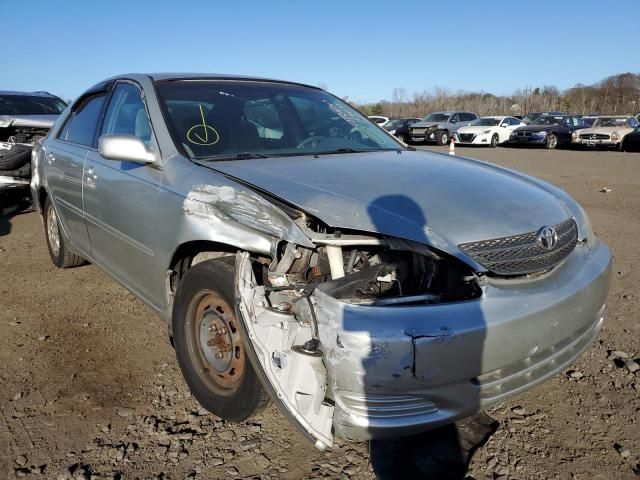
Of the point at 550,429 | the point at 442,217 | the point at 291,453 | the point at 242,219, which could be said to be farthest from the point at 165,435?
the point at 550,429

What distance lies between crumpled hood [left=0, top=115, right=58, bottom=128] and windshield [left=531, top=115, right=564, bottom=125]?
2110 centimetres

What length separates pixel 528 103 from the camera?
49812 mm

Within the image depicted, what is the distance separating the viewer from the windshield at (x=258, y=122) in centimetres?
296

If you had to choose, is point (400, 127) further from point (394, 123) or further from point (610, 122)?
point (610, 122)

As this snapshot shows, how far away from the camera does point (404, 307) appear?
1.93 metres

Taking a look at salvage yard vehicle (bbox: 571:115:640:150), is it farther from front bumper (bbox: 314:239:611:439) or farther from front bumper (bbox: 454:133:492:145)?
Answer: front bumper (bbox: 314:239:611:439)

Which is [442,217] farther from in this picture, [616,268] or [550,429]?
[616,268]

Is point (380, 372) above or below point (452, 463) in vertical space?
above

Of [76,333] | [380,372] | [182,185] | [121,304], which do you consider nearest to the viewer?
[380,372]

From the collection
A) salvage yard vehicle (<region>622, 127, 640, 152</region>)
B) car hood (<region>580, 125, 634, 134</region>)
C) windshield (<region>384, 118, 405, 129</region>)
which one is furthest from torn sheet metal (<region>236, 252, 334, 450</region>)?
windshield (<region>384, 118, 405, 129</region>)

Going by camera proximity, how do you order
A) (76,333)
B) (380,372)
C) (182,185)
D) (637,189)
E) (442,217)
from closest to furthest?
(380,372), (442,217), (182,185), (76,333), (637,189)

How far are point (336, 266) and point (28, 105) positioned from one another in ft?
29.6

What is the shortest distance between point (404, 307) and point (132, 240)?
5.81ft

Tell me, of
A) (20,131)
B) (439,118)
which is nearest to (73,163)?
(20,131)
